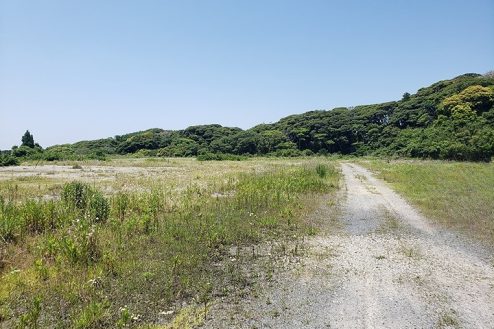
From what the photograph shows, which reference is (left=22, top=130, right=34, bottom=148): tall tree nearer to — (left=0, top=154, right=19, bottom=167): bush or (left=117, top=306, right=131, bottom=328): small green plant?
(left=0, top=154, right=19, bottom=167): bush

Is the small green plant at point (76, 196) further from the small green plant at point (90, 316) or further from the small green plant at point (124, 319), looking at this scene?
the small green plant at point (124, 319)

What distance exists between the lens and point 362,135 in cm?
8788

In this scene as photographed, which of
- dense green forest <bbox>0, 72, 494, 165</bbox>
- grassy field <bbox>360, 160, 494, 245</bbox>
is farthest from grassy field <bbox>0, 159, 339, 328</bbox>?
dense green forest <bbox>0, 72, 494, 165</bbox>

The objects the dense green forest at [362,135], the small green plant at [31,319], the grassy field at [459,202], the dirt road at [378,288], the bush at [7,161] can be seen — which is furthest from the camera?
the dense green forest at [362,135]

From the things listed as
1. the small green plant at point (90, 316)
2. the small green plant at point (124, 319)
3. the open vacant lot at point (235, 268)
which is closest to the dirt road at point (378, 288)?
the open vacant lot at point (235, 268)

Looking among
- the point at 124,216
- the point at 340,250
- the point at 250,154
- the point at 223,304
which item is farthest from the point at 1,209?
the point at 250,154

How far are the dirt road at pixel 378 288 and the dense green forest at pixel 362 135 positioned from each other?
143 feet

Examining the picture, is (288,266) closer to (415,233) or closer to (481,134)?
(415,233)

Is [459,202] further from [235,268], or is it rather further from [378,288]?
[235,268]

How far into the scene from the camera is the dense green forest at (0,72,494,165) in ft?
180

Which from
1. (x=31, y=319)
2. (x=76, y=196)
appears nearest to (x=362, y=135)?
(x=76, y=196)

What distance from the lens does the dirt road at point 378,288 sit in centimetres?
588

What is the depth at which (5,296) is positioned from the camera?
6324 mm

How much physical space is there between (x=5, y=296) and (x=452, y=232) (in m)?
11.9
